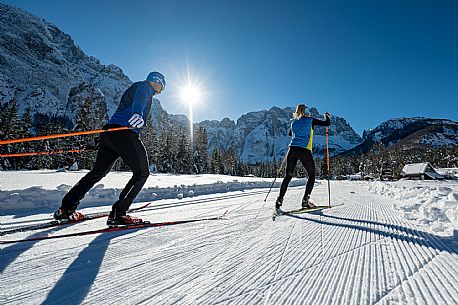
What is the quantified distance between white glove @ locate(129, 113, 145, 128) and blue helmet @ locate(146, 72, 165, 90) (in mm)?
614

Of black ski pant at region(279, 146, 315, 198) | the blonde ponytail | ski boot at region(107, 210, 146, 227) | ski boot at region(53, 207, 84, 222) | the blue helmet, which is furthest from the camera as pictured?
the blonde ponytail

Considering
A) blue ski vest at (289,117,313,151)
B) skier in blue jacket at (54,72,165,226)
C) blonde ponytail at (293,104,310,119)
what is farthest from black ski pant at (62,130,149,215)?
blonde ponytail at (293,104,310,119)

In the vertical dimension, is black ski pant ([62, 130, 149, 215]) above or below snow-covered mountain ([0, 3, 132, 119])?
below

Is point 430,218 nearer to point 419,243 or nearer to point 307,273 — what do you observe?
point 419,243

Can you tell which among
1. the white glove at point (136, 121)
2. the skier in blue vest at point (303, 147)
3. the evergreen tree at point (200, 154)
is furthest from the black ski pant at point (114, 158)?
the evergreen tree at point (200, 154)

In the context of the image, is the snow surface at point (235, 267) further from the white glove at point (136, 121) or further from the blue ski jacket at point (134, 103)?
the blue ski jacket at point (134, 103)

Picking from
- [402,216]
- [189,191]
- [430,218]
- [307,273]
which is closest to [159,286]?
[307,273]

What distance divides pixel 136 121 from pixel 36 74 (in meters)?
167

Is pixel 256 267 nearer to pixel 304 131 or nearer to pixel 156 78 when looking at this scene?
pixel 156 78

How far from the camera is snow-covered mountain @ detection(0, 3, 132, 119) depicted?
117m

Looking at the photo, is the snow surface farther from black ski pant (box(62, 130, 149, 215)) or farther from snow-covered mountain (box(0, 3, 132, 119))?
snow-covered mountain (box(0, 3, 132, 119))

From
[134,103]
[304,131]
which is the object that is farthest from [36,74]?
[304,131]

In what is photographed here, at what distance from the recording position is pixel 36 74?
130 meters

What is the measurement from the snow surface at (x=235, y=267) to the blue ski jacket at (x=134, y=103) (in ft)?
4.82
